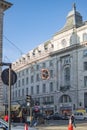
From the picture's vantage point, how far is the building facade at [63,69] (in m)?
78.0

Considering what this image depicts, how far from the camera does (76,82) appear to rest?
78812 millimetres

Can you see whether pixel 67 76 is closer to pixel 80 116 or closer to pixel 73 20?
pixel 73 20

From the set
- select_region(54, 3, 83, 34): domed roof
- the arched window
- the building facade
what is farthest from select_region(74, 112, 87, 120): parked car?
select_region(54, 3, 83, 34): domed roof

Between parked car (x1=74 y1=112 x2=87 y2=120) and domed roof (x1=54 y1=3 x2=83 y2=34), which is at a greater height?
domed roof (x1=54 y1=3 x2=83 y2=34)

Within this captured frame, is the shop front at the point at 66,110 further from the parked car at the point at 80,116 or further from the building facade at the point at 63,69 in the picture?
the parked car at the point at 80,116

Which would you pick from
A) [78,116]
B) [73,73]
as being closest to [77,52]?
[73,73]

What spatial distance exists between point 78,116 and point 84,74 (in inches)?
401

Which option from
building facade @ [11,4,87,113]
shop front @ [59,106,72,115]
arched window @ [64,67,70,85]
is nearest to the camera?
building facade @ [11,4,87,113]

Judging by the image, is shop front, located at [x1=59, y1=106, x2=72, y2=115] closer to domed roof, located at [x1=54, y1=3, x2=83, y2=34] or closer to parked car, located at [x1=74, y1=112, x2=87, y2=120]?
parked car, located at [x1=74, y1=112, x2=87, y2=120]

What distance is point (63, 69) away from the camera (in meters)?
84.1

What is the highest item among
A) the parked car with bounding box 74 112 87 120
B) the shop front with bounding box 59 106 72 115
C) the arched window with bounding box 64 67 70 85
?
the arched window with bounding box 64 67 70 85

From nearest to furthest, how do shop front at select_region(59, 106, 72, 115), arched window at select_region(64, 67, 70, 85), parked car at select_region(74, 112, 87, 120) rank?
parked car at select_region(74, 112, 87, 120)
shop front at select_region(59, 106, 72, 115)
arched window at select_region(64, 67, 70, 85)

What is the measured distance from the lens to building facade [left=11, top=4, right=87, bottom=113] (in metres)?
78.0

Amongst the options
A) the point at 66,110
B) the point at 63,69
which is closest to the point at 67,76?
the point at 63,69
